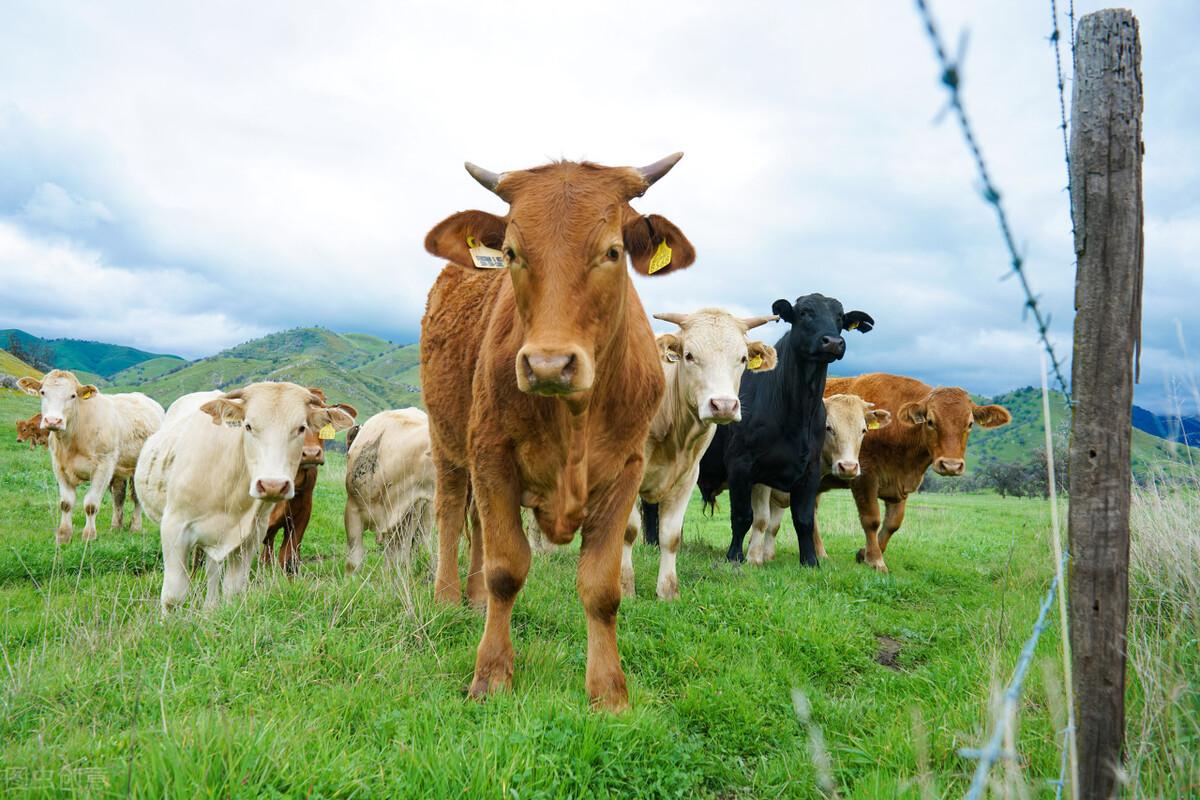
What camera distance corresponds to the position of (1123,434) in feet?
7.86

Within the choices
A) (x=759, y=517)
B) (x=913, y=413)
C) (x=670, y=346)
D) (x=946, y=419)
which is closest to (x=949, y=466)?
(x=946, y=419)

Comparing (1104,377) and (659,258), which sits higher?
(659,258)

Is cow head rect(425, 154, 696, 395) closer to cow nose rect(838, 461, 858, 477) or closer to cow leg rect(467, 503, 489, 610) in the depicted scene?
cow leg rect(467, 503, 489, 610)

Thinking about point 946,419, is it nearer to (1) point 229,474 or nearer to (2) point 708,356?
(2) point 708,356

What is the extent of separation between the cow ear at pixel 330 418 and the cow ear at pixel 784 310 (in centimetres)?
537

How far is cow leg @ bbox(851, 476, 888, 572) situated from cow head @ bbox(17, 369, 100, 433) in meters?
11.9

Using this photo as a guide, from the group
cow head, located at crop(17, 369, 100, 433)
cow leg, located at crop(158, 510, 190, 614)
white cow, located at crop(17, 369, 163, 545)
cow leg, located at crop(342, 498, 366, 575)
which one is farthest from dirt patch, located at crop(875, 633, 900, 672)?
cow head, located at crop(17, 369, 100, 433)

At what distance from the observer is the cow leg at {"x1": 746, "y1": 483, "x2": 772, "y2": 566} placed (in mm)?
8961

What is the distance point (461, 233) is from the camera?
4.35 meters

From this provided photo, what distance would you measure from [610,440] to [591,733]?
1644 millimetres

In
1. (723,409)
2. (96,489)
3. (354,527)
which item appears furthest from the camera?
(96,489)

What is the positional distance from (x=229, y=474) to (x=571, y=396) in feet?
13.6

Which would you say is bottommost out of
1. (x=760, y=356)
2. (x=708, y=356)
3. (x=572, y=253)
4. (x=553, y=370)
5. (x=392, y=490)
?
(x=392, y=490)

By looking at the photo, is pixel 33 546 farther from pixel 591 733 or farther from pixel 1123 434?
pixel 1123 434
